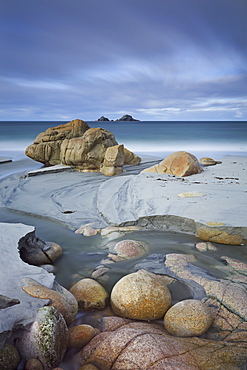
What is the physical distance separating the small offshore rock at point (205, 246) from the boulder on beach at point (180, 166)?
4.43m

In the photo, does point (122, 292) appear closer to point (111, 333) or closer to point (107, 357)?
point (111, 333)

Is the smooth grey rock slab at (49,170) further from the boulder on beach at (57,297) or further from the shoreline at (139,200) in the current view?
the boulder on beach at (57,297)

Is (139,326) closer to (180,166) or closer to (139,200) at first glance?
(139,200)

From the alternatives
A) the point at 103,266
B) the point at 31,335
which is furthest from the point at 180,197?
the point at 31,335

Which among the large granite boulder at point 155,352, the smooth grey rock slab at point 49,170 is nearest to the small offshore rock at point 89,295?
the large granite boulder at point 155,352

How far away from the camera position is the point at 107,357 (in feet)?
6.79

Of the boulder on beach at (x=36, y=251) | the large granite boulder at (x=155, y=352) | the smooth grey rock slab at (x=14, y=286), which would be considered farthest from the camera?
the boulder on beach at (x=36, y=251)

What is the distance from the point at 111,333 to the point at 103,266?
4.34 feet

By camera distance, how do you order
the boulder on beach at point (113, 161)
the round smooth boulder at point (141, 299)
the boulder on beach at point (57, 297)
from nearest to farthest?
the boulder on beach at point (57, 297) → the round smooth boulder at point (141, 299) → the boulder on beach at point (113, 161)

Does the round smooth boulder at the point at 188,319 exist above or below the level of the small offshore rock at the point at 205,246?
below

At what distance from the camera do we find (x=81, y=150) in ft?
35.6

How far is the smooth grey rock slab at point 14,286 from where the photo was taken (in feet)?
6.80

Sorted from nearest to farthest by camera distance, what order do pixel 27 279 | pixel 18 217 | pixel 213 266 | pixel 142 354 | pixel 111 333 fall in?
pixel 142 354, pixel 111 333, pixel 27 279, pixel 213 266, pixel 18 217

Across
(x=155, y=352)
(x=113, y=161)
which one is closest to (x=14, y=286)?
(x=155, y=352)
